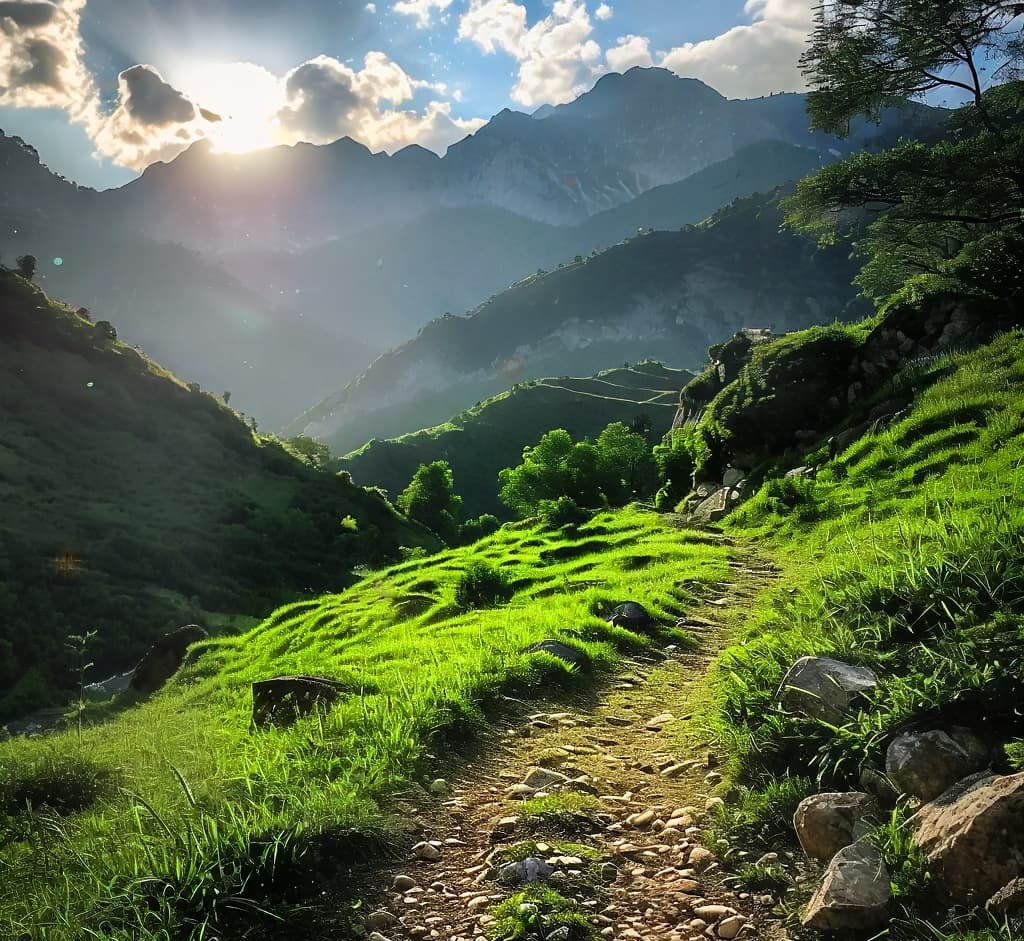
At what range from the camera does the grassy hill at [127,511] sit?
5294cm

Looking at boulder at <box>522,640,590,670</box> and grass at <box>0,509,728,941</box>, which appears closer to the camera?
grass at <box>0,509,728,941</box>

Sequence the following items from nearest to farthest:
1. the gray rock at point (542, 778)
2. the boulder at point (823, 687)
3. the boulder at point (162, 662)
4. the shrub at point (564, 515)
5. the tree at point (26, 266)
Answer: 1. the boulder at point (823, 687)
2. the gray rock at point (542, 778)
3. the boulder at point (162, 662)
4. the shrub at point (564, 515)
5. the tree at point (26, 266)

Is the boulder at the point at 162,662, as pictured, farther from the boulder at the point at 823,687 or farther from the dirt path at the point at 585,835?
the boulder at the point at 823,687

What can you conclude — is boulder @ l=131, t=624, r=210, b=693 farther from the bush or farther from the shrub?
the shrub

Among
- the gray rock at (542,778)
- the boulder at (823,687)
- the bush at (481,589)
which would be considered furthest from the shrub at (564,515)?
the boulder at (823,687)

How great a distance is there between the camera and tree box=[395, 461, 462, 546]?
102 metres

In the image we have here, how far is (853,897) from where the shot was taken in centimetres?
371

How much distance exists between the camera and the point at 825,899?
3.80 m

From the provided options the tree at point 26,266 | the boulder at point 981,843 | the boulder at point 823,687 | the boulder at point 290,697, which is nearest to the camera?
the boulder at point 981,843

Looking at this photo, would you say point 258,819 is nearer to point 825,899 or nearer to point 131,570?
A: point 825,899

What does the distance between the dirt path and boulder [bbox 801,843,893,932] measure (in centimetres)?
35

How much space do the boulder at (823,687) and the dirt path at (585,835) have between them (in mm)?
1088

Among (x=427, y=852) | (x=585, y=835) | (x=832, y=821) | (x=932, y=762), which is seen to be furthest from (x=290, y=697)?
(x=932, y=762)

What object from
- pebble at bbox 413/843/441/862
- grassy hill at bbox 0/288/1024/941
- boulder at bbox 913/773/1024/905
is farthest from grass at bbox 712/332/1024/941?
pebble at bbox 413/843/441/862
